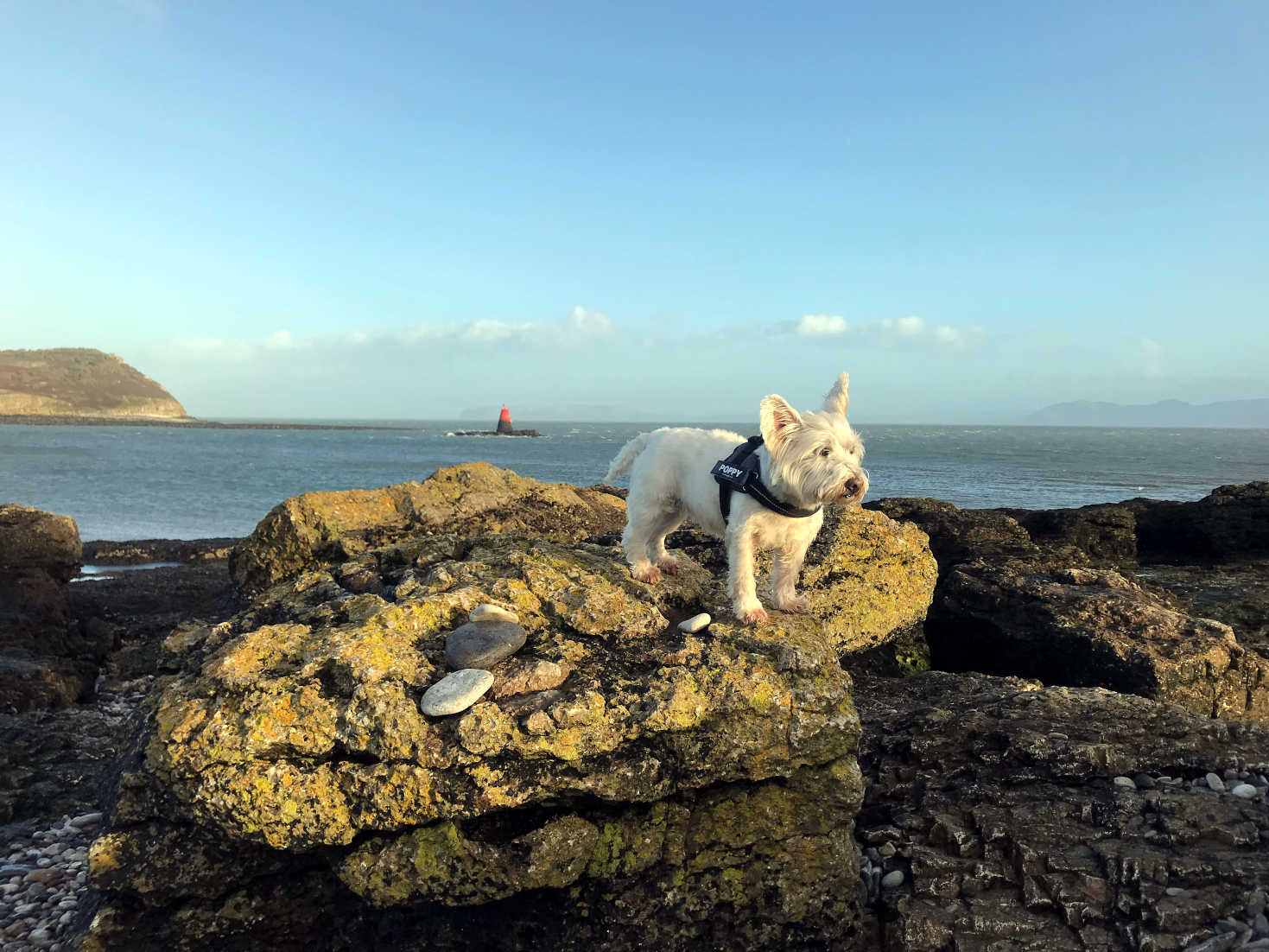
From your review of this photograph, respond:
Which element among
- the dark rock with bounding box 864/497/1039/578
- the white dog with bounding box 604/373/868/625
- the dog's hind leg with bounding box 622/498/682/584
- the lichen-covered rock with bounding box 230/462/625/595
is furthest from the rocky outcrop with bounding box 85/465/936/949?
the dark rock with bounding box 864/497/1039/578

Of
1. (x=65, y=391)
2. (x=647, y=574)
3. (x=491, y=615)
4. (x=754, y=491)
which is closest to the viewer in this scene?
(x=491, y=615)

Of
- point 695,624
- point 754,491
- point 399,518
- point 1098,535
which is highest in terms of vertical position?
point 754,491

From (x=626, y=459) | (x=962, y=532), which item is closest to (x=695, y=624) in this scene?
(x=626, y=459)

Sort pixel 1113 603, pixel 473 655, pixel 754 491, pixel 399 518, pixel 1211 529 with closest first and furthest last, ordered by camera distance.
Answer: pixel 473 655, pixel 754 491, pixel 1113 603, pixel 399 518, pixel 1211 529

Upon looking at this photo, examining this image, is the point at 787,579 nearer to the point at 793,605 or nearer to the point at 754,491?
the point at 793,605

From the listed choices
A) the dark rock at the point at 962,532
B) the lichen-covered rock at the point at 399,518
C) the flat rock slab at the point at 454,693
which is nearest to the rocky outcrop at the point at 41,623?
the lichen-covered rock at the point at 399,518

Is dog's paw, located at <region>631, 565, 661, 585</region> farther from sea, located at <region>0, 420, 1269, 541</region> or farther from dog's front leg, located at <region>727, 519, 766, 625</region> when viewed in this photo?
sea, located at <region>0, 420, 1269, 541</region>

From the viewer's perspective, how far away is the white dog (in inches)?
194

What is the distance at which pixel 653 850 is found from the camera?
4039 mm

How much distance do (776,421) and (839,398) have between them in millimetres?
749

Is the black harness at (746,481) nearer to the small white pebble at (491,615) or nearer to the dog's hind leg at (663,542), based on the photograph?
the dog's hind leg at (663,542)

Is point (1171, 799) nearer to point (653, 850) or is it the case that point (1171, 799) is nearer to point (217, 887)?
point (653, 850)

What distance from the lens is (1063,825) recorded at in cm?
439

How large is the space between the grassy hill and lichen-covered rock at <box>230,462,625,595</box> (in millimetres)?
195262
